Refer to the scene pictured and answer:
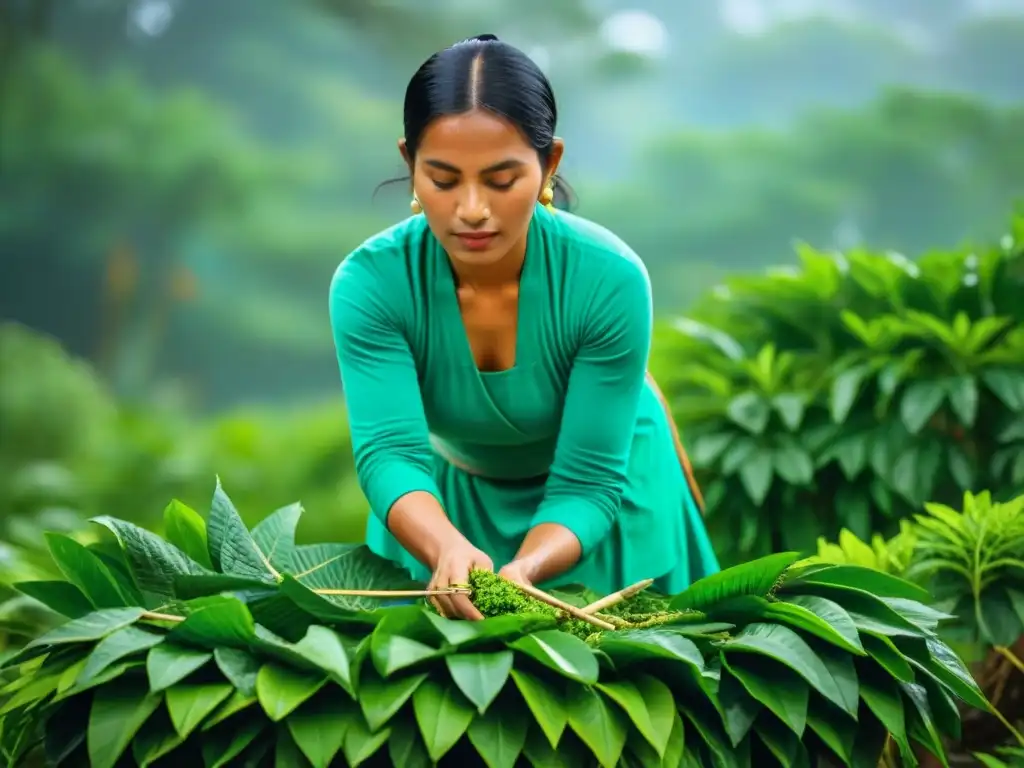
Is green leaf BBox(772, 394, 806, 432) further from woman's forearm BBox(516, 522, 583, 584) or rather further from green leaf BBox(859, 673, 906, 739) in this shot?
green leaf BBox(859, 673, 906, 739)

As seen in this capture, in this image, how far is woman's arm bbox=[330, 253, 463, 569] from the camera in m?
1.97

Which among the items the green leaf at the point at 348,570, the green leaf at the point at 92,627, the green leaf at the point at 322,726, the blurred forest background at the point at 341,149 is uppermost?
the blurred forest background at the point at 341,149

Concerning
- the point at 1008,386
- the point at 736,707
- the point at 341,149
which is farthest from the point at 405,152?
the point at 341,149

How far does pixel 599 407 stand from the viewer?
201cm

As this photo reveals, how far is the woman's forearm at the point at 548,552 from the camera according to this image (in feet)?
6.12

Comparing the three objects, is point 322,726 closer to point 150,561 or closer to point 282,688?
point 282,688

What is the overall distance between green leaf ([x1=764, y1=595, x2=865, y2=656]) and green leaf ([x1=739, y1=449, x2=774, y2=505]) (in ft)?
4.34

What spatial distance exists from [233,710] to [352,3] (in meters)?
6.14

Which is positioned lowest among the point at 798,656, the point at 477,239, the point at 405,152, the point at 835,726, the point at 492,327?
the point at 835,726

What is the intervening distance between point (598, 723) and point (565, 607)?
0.61 ft

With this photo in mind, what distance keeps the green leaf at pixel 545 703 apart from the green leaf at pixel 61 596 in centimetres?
63

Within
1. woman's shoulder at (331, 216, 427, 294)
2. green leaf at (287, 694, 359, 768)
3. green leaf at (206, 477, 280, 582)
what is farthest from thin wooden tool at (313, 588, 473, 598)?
woman's shoulder at (331, 216, 427, 294)

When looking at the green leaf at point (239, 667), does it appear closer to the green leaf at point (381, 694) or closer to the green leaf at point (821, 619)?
the green leaf at point (381, 694)

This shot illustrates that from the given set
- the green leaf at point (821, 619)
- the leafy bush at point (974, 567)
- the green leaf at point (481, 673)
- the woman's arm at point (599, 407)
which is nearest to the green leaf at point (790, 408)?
the leafy bush at point (974, 567)
